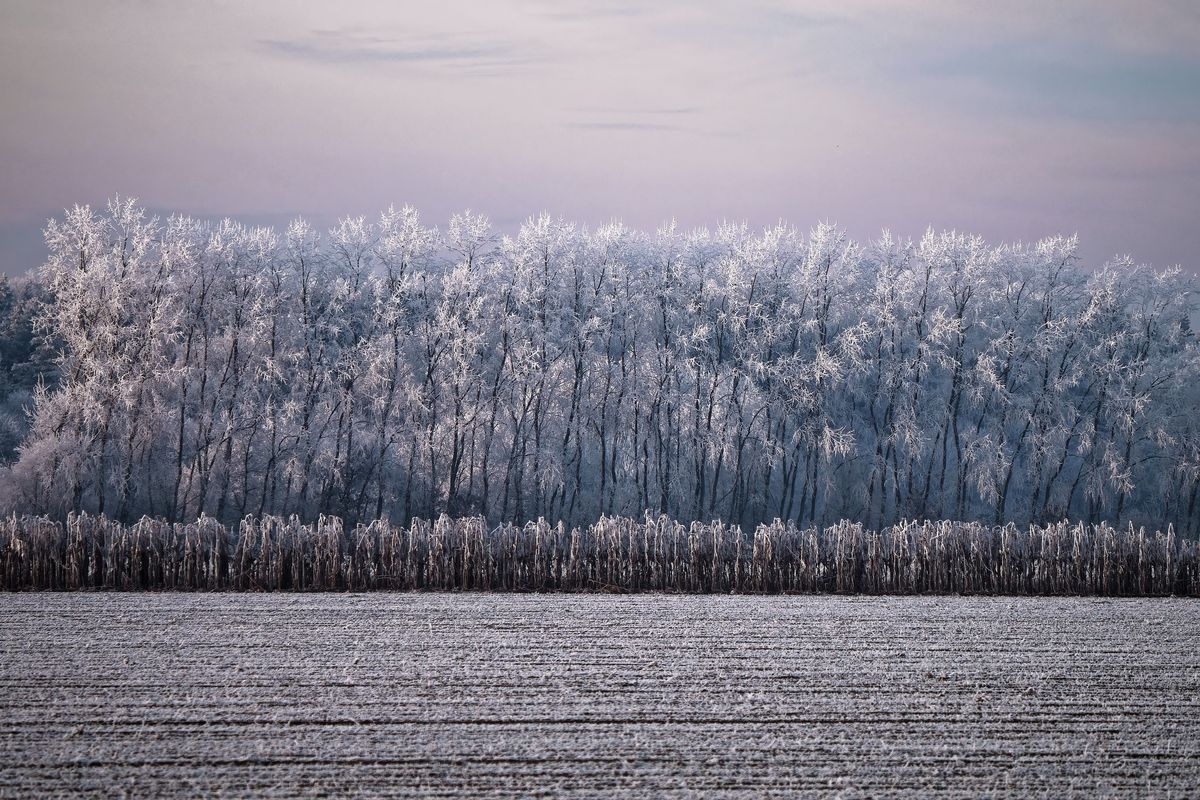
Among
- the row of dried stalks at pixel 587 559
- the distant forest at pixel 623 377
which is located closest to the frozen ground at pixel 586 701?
the row of dried stalks at pixel 587 559

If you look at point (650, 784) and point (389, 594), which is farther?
point (389, 594)

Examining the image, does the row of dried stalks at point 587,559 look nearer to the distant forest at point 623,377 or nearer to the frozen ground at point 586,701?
the frozen ground at point 586,701

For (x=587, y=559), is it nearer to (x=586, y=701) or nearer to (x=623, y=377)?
(x=586, y=701)

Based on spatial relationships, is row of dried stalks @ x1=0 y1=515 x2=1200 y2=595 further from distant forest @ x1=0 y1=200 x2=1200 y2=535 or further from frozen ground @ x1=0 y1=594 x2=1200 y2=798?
distant forest @ x1=0 y1=200 x2=1200 y2=535

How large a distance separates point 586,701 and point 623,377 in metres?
31.2

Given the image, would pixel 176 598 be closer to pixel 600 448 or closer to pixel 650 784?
pixel 650 784

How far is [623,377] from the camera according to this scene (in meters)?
44.3

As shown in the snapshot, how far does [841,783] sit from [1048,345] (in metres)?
37.0

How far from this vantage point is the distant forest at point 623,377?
138 feet

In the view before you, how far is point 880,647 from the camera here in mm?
17094

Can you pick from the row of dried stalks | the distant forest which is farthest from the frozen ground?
the distant forest

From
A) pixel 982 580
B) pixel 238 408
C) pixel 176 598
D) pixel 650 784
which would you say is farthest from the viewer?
pixel 238 408

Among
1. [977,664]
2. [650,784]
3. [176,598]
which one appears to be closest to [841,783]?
[650,784]

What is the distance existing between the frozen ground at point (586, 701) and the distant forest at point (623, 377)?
22.5 metres
